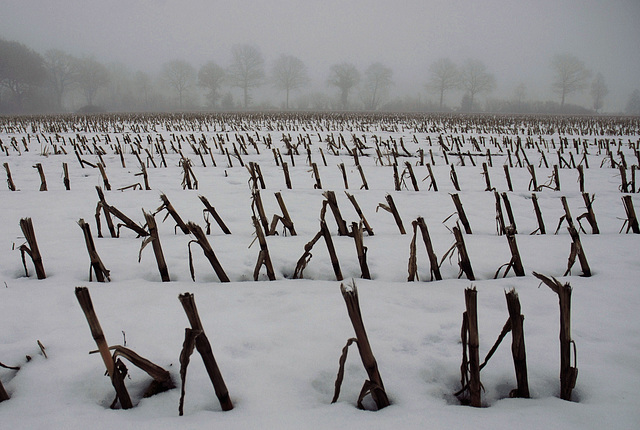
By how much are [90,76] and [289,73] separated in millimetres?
42249

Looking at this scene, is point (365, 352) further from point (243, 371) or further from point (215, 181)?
point (215, 181)

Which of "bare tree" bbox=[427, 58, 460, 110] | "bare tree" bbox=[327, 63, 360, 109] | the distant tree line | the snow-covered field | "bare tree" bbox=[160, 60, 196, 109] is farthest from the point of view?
"bare tree" bbox=[160, 60, 196, 109]

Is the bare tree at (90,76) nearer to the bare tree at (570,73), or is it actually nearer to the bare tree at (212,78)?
the bare tree at (212,78)

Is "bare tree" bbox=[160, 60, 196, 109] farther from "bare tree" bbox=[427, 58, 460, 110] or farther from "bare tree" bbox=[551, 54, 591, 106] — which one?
"bare tree" bbox=[551, 54, 591, 106]

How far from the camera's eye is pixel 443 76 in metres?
73.1

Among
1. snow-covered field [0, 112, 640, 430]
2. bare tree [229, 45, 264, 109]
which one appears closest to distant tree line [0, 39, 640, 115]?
bare tree [229, 45, 264, 109]

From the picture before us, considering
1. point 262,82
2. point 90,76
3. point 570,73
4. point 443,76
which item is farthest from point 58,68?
point 570,73

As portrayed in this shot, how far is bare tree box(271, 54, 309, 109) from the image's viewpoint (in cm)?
7669

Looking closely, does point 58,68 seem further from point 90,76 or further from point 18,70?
point 18,70

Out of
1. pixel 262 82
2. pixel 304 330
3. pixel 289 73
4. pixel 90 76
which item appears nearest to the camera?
pixel 304 330

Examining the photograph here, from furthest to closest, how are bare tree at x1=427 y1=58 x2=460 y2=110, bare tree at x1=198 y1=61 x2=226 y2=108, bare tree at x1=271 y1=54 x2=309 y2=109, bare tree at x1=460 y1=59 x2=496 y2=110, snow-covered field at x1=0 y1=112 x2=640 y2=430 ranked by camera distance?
1. bare tree at x1=271 y1=54 x2=309 y2=109
2. bare tree at x1=427 y1=58 x2=460 y2=110
3. bare tree at x1=460 y1=59 x2=496 y2=110
4. bare tree at x1=198 y1=61 x2=226 y2=108
5. snow-covered field at x1=0 y1=112 x2=640 y2=430

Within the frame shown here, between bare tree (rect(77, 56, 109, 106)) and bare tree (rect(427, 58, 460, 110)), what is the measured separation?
7285 cm

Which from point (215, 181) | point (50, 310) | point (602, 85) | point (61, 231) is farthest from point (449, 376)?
point (602, 85)

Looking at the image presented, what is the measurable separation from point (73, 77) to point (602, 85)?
116791 mm
